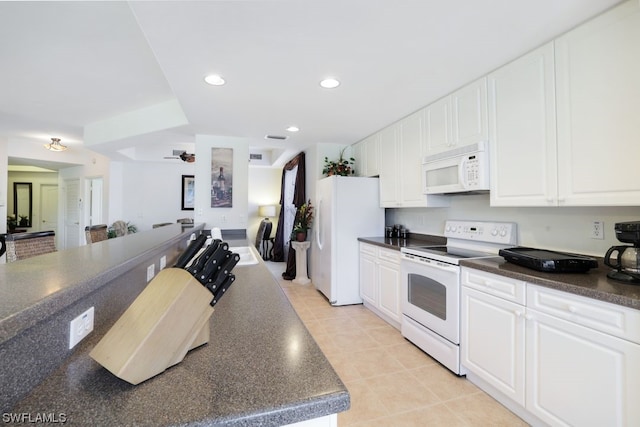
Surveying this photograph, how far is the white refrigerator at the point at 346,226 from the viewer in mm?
3678

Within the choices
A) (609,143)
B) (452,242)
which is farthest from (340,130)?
(609,143)

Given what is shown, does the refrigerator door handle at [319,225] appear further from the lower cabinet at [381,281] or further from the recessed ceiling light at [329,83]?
the recessed ceiling light at [329,83]

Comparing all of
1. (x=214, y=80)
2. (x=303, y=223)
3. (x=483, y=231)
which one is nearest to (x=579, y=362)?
(x=483, y=231)

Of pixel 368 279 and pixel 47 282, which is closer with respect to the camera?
pixel 47 282

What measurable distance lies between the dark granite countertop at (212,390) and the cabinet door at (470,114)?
215 cm

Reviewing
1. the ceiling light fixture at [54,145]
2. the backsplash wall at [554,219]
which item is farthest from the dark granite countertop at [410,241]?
the ceiling light fixture at [54,145]

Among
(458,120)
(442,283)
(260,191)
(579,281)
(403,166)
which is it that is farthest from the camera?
(260,191)

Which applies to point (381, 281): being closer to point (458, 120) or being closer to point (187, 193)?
point (458, 120)

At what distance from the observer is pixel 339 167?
4.03 meters

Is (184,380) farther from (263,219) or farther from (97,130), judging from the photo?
(263,219)

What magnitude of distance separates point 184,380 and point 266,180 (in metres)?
6.90

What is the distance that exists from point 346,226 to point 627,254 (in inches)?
101

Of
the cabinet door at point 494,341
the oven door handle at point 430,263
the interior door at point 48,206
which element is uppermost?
the interior door at point 48,206

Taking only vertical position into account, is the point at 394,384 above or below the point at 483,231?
below
